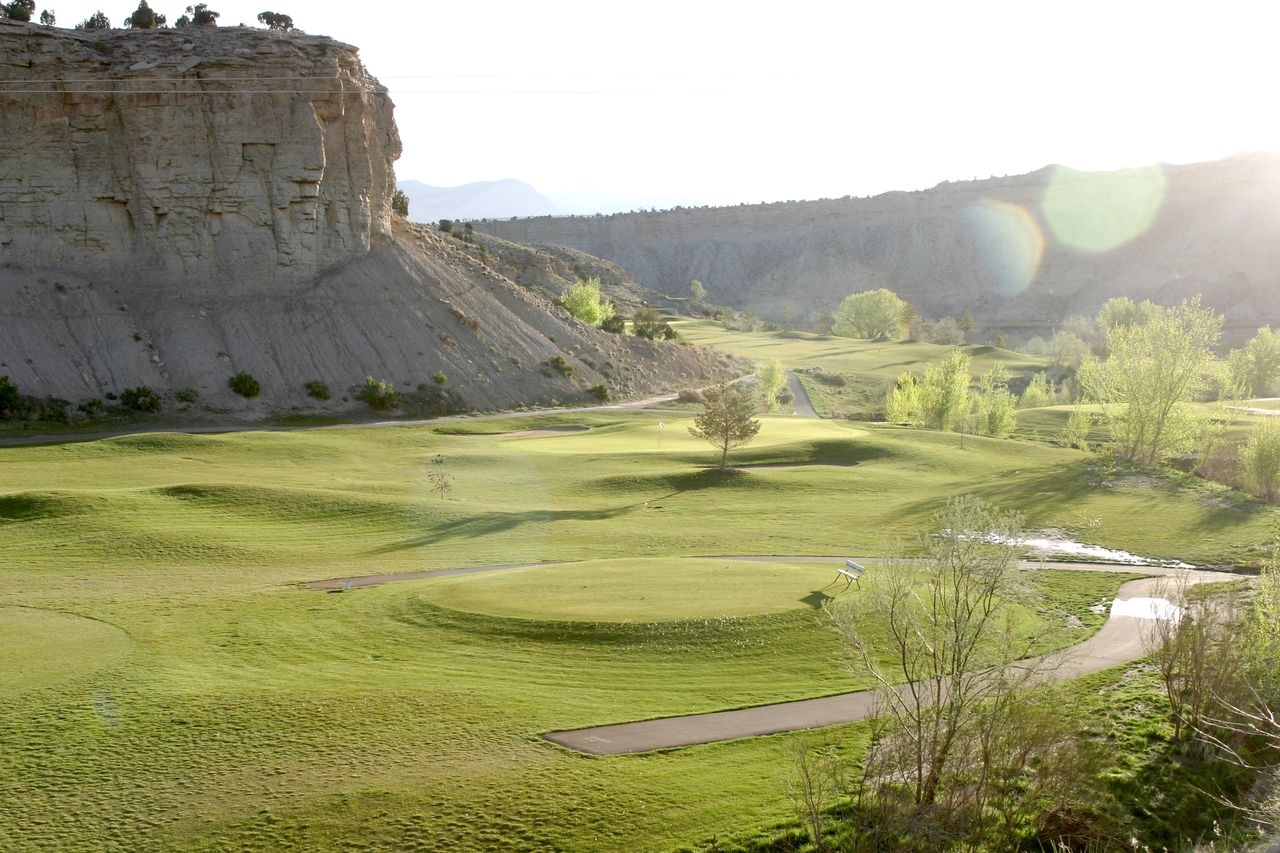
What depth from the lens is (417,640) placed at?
808 inches

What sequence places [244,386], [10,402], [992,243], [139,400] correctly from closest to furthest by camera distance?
[10,402], [139,400], [244,386], [992,243]

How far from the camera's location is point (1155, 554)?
3250 cm

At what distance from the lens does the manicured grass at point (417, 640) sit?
13664mm

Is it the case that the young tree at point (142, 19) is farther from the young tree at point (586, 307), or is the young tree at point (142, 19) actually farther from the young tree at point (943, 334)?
the young tree at point (943, 334)

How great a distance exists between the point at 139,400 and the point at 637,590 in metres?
45.1

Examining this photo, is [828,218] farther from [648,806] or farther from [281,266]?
[648,806]

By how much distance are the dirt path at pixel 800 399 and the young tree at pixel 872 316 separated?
42.0 meters

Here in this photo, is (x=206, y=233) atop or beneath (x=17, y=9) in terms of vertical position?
beneath

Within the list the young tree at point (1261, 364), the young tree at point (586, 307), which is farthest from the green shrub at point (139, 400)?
the young tree at point (1261, 364)

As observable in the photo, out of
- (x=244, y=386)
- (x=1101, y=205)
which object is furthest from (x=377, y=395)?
(x=1101, y=205)

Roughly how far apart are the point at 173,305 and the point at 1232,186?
570ft

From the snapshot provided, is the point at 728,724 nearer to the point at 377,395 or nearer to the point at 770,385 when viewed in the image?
the point at 377,395

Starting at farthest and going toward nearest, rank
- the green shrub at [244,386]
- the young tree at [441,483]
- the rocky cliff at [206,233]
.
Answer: the green shrub at [244,386] < the rocky cliff at [206,233] < the young tree at [441,483]

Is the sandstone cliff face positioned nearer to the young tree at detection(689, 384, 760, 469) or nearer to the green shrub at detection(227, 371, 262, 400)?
the green shrub at detection(227, 371, 262, 400)
